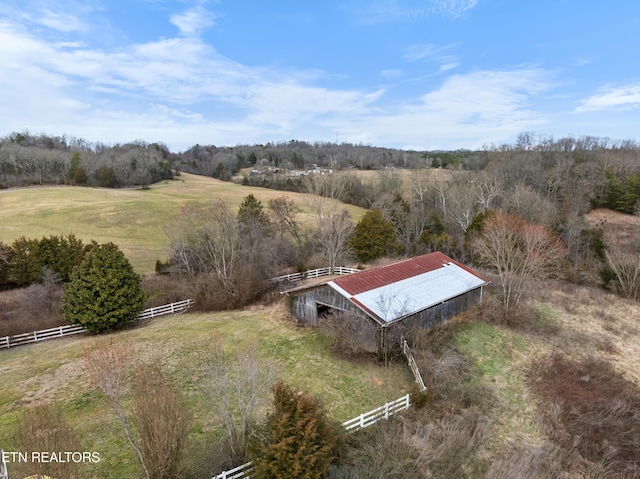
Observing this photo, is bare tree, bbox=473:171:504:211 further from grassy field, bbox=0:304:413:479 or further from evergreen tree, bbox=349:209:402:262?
grassy field, bbox=0:304:413:479

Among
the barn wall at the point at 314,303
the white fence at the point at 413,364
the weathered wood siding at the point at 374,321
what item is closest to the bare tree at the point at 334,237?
the barn wall at the point at 314,303

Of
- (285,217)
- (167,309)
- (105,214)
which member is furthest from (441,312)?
(105,214)

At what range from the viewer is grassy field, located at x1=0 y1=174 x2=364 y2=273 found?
44.3 m

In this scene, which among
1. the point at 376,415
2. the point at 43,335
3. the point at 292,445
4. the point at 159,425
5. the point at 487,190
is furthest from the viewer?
the point at 487,190

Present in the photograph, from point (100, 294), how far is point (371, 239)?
2285 cm

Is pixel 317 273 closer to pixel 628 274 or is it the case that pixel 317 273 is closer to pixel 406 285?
pixel 406 285

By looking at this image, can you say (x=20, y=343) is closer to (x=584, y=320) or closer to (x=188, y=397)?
(x=188, y=397)

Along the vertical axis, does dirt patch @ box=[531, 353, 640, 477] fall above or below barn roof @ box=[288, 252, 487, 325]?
below

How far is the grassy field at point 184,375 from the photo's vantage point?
39.3 feet

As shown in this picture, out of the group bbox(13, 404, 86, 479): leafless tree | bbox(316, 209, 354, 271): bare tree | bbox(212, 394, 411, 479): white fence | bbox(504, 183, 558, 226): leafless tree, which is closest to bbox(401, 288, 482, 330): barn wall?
bbox(212, 394, 411, 479): white fence

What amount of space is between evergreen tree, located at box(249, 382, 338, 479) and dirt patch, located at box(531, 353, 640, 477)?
9052mm

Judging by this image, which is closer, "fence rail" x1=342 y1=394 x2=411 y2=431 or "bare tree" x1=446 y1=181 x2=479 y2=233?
"fence rail" x1=342 y1=394 x2=411 y2=431

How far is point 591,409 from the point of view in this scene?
14.3 metres

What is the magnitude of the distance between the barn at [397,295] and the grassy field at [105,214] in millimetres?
21398
